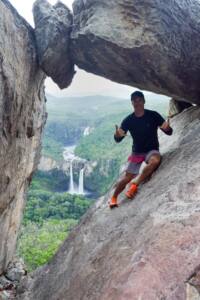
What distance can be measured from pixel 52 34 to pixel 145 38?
1.96 meters

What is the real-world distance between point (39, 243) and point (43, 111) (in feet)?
74.3

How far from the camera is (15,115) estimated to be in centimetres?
844

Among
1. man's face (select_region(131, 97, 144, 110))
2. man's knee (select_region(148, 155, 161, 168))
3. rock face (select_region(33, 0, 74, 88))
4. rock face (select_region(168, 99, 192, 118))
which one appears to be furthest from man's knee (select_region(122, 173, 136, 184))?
rock face (select_region(168, 99, 192, 118))

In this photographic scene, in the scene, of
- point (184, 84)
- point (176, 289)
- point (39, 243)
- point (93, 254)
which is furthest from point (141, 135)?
point (39, 243)

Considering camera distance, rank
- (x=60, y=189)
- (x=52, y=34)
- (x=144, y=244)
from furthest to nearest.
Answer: (x=60, y=189) → (x=52, y=34) → (x=144, y=244)

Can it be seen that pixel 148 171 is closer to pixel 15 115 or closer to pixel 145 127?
pixel 145 127

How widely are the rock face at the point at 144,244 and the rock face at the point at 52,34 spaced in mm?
3000

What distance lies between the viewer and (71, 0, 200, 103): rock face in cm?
802

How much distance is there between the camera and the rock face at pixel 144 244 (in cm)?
503

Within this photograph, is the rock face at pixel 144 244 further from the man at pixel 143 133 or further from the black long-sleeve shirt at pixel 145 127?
the black long-sleeve shirt at pixel 145 127

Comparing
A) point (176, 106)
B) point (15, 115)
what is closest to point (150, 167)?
point (15, 115)

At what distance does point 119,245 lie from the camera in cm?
626

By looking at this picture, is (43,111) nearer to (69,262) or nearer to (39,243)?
(69,262)

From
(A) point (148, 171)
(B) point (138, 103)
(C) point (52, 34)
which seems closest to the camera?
(B) point (138, 103)
